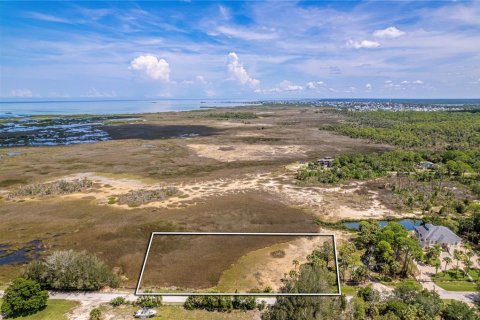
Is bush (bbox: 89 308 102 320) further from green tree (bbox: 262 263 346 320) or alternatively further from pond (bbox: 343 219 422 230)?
pond (bbox: 343 219 422 230)

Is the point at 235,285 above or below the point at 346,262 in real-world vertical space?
below

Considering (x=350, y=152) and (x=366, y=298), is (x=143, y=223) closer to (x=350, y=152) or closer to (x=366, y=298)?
(x=366, y=298)

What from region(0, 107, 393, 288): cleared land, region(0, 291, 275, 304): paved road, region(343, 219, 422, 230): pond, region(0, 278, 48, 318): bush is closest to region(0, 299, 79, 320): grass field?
region(0, 278, 48, 318): bush

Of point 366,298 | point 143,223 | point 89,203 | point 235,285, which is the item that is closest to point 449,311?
point 366,298

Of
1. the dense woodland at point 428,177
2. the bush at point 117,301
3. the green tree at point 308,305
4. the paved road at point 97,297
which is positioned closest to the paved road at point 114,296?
the paved road at point 97,297

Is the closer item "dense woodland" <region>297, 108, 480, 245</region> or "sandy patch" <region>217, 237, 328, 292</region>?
"sandy patch" <region>217, 237, 328, 292</region>

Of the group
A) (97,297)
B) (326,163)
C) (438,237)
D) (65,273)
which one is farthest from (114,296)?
(326,163)
